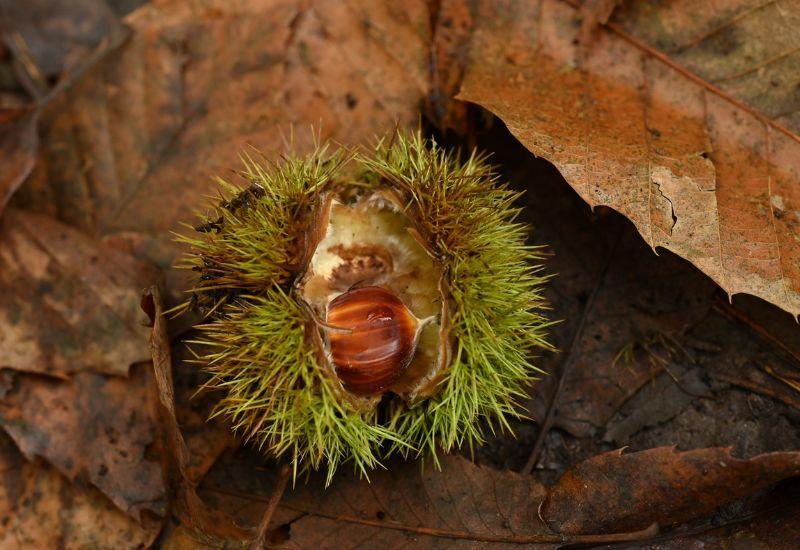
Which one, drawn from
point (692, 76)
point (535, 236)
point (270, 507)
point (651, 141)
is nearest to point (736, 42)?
point (692, 76)

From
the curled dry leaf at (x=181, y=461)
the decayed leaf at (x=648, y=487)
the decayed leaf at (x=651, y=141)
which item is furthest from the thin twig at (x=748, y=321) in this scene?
the curled dry leaf at (x=181, y=461)

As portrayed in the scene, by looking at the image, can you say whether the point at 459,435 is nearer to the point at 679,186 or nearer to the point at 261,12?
the point at 679,186

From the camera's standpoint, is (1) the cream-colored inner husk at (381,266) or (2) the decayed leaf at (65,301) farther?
(2) the decayed leaf at (65,301)

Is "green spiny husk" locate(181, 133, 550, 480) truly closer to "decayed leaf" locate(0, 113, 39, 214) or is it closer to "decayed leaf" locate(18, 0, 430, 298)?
"decayed leaf" locate(18, 0, 430, 298)

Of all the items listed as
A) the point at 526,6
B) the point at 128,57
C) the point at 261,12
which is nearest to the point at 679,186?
the point at 526,6

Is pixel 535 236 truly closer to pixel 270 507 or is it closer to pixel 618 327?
pixel 618 327

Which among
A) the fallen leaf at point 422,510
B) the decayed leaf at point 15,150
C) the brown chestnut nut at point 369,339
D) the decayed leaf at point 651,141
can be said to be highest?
the decayed leaf at point 651,141

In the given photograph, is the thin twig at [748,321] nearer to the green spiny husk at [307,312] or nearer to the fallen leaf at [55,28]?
the green spiny husk at [307,312]
